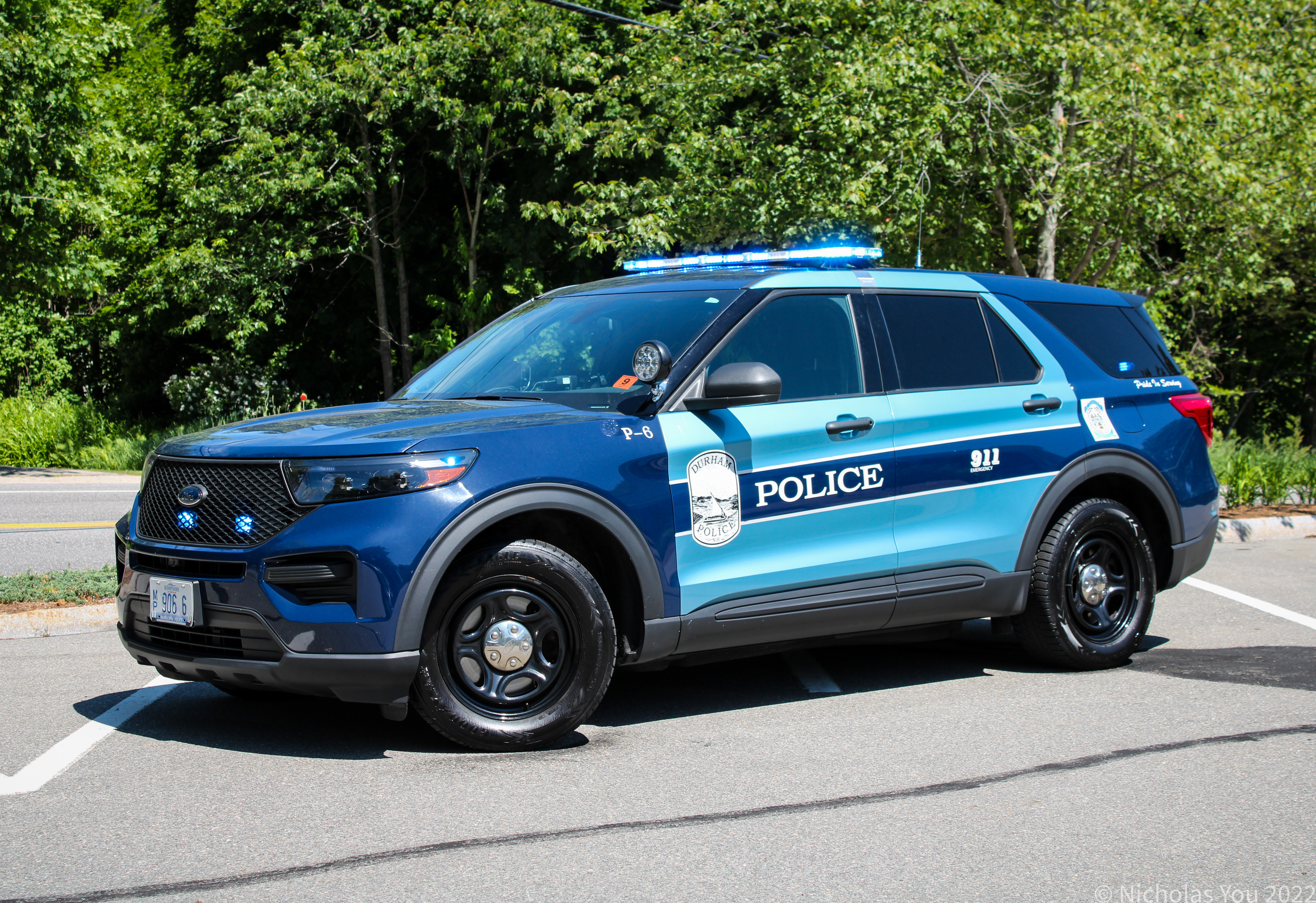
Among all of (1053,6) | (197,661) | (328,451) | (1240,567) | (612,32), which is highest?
(612,32)

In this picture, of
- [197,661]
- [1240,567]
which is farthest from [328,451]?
[1240,567]

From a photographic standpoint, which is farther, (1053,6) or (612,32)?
(612,32)

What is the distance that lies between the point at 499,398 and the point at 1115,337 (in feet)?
11.3

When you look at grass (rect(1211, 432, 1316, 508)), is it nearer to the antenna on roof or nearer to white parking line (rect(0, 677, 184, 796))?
the antenna on roof

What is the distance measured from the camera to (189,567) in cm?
460

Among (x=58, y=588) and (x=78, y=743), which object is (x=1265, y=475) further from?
(x=78, y=743)

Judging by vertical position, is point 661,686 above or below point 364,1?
below

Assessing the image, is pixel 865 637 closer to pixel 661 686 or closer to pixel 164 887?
pixel 661 686

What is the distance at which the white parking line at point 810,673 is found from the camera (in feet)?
19.7

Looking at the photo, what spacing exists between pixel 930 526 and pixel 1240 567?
5.85 m

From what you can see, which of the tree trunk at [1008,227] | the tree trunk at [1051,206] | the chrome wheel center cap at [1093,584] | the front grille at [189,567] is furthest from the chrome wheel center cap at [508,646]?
the tree trunk at [1008,227]

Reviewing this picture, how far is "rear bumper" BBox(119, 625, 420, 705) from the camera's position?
434cm

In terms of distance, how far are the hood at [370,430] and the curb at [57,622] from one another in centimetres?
255

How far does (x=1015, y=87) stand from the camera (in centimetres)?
1580
